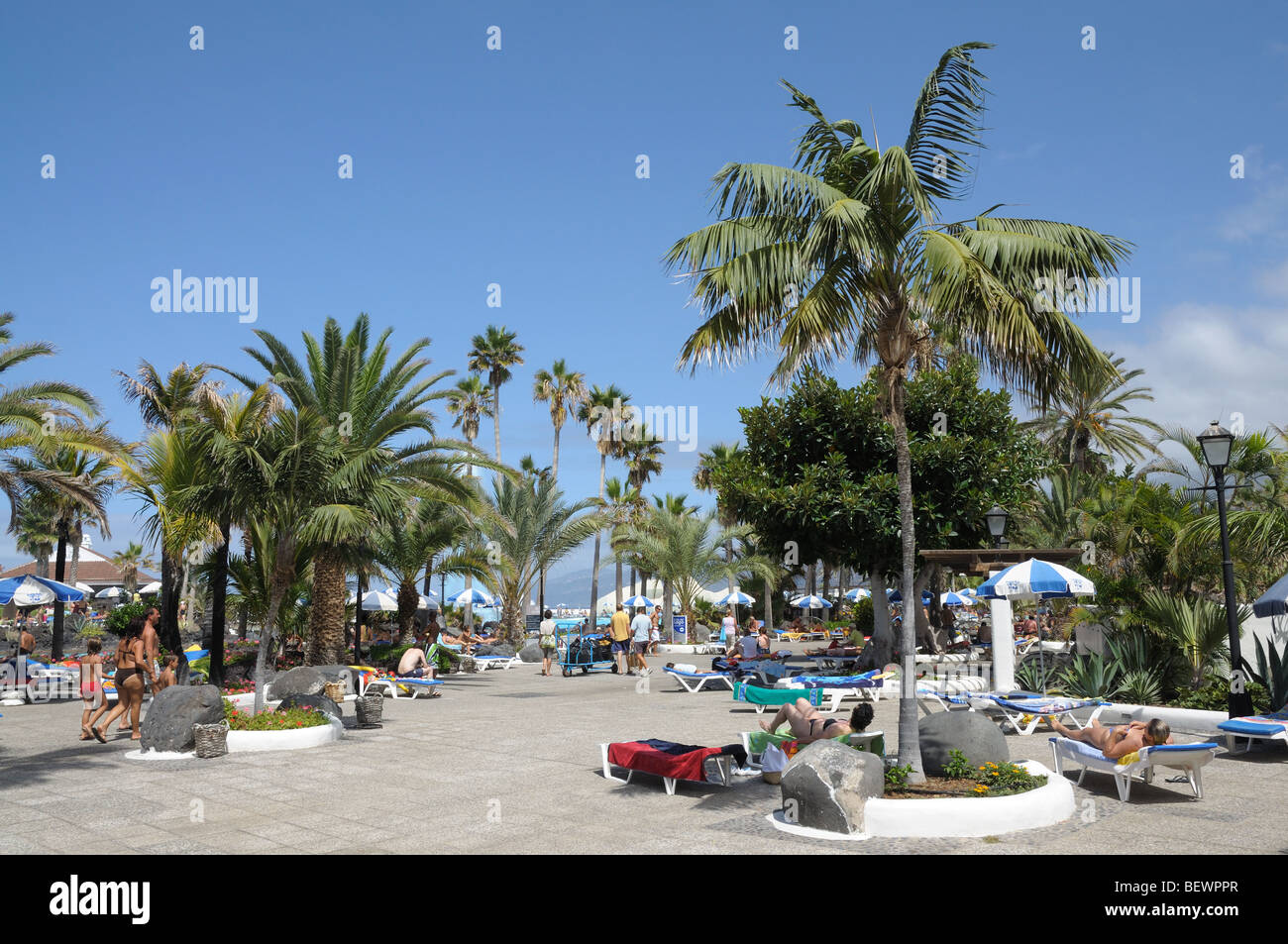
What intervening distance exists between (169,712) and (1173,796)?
10.3m

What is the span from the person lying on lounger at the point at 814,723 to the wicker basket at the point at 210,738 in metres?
6.19

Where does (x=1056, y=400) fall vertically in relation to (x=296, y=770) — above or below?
above

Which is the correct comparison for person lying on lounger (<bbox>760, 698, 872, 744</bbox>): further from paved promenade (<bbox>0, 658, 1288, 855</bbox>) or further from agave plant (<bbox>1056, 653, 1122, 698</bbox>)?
agave plant (<bbox>1056, 653, 1122, 698</bbox>)

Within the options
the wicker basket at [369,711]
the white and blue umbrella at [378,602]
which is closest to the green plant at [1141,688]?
the wicker basket at [369,711]

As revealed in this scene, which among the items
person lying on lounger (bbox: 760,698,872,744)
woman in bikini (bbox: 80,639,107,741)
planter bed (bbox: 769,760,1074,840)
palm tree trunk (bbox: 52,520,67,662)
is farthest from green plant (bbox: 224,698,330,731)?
palm tree trunk (bbox: 52,520,67,662)

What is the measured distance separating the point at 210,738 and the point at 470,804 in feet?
13.9

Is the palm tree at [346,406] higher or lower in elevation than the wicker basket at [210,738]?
higher

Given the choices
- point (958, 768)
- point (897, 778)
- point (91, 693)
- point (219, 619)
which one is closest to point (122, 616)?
point (219, 619)

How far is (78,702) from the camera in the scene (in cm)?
1761

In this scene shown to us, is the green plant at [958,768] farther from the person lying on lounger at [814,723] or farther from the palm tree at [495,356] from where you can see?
the palm tree at [495,356]

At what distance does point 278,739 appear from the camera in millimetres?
11234

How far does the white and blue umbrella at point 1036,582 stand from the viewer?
14344 mm

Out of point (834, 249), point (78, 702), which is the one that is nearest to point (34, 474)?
point (78, 702)
